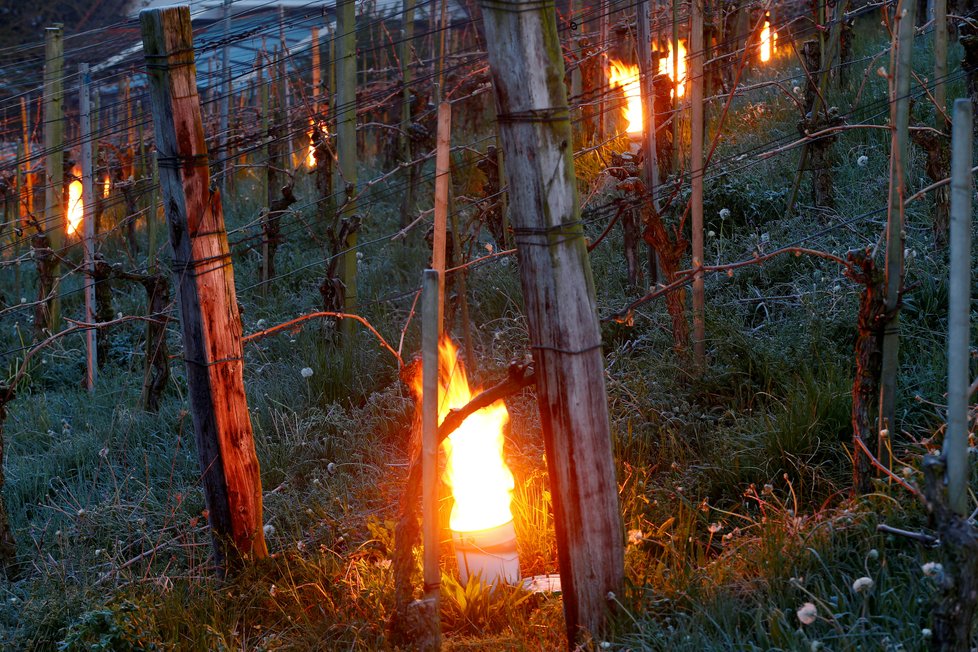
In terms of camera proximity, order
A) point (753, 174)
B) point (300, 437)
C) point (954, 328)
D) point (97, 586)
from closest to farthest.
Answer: point (954, 328) → point (97, 586) → point (300, 437) → point (753, 174)

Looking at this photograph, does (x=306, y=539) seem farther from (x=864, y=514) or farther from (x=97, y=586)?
(x=864, y=514)

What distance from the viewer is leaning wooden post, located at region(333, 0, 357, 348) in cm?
584

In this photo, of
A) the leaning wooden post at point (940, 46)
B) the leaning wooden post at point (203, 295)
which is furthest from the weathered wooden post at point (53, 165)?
the leaning wooden post at point (940, 46)

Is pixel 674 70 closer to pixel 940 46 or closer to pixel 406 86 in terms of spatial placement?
pixel 940 46

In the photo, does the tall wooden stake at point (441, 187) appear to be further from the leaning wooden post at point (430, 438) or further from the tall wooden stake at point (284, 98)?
the tall wooden stake at point (284, 98)

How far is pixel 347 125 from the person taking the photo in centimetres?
598

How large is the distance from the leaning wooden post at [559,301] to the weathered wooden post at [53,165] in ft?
16.8

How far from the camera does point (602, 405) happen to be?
2.92 meters

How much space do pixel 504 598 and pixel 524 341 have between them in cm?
236

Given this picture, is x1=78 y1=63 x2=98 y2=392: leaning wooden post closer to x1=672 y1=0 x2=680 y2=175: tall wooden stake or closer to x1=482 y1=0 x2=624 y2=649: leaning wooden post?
x1=672 y1=0 x2=680 y2=175: tall wooden stake

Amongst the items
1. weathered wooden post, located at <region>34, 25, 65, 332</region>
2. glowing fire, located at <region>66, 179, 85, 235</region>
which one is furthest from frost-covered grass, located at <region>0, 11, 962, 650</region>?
glowing fire, located at <region>66, 179, 85, 235</region>

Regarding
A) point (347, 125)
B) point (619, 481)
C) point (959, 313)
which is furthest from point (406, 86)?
point (959, 313)

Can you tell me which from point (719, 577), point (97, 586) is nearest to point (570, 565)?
point (719, 577)

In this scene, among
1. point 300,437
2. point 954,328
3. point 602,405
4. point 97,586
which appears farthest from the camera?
point 300,437
